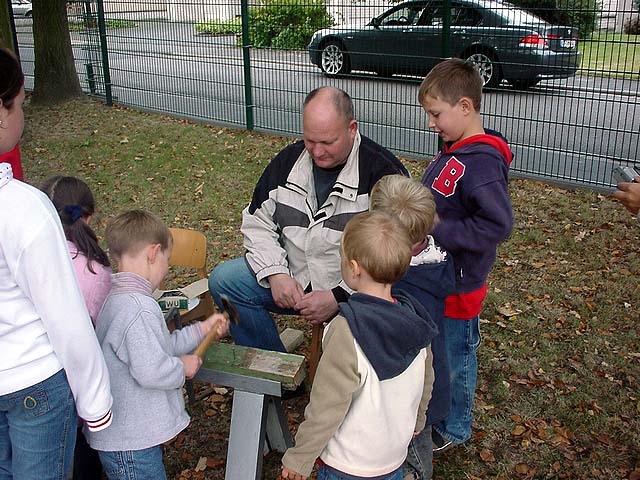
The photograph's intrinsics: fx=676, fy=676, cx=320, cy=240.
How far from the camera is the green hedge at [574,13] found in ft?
19.1

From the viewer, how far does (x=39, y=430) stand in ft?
6.48

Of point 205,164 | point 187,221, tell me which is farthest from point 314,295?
point 205,164

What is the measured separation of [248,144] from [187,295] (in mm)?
4779

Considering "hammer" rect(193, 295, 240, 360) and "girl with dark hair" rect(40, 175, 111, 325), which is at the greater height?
"girl with dark hair" rect(40, 175, 111, 325)

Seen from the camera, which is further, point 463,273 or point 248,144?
point 248,144

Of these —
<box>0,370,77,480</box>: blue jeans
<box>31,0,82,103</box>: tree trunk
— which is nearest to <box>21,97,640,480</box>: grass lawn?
<box>0,370,77,480</box>: blue jeans

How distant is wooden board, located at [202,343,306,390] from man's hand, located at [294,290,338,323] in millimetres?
407

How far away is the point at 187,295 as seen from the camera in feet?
11.9

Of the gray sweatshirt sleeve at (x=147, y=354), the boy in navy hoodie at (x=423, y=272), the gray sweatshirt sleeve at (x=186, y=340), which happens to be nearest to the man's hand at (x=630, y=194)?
the boy in navy hoodie at (x=423, y=272)

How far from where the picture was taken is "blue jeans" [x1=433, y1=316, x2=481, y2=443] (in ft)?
9.38

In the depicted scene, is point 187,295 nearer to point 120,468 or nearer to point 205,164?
point 120,468

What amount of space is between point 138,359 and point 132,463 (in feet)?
1.34

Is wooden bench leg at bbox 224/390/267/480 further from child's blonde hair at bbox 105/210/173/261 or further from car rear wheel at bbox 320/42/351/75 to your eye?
car rear wheel at bbox 320/42/351/75

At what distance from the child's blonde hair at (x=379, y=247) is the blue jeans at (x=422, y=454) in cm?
96
